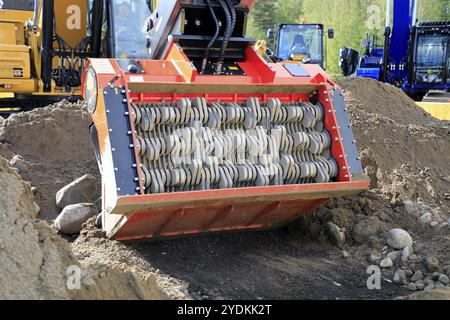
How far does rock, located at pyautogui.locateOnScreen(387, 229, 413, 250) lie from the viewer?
17.5 ft

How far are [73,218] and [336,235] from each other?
2108 millimetres

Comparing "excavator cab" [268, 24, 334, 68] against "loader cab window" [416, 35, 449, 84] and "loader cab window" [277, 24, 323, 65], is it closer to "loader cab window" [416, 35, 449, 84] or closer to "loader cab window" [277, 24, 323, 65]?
"loader cab window" [277, 24, 323, 65]

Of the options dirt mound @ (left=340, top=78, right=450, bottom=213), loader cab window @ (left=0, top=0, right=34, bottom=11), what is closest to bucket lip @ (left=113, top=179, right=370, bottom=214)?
dirt mound @ (left=340, top=78, right=450, bottom=213)

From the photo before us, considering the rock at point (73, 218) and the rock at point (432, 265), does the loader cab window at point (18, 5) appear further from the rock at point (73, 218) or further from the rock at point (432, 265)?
the rock at point (432, 265)

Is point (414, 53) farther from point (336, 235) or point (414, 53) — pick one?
point (336, 235)

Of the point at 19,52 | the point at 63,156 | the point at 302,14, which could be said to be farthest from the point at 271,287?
the point at 302,14

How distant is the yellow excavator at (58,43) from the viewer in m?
9.84

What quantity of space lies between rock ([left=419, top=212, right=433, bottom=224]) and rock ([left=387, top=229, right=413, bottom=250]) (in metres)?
0.40

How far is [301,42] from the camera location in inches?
701

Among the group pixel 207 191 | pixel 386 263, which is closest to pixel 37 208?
pixel 207 191

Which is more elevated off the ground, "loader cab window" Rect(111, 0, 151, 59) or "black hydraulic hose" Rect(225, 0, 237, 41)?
"black hydraulic hose" Rect(225, 0, 237, 41)

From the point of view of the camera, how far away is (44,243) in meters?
3.56

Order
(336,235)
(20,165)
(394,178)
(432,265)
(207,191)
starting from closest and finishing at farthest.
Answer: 1. (207,191)
2. (432,265)
3. (336,235)
4. (20,165)
5. (394,178)
